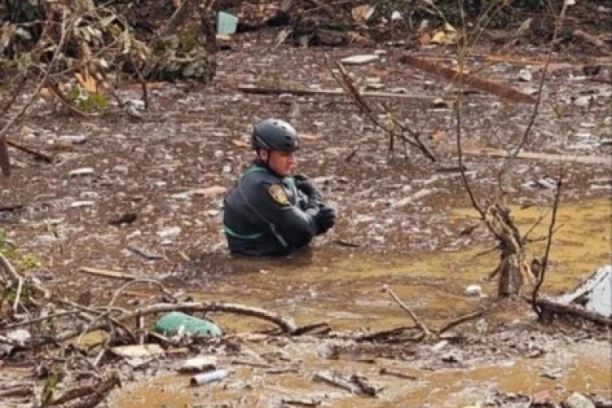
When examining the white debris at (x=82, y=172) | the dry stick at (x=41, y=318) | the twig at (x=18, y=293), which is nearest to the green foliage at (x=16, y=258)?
the twig at (x=18, y=293)

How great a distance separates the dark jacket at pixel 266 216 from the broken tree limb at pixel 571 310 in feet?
6.70

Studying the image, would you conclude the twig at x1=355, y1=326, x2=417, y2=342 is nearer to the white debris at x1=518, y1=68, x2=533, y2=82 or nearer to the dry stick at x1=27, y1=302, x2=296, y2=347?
the dry stick at x1=27, y1=302, x2=296, y2=347

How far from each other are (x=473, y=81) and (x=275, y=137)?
5498 mm

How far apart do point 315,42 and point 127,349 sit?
10264mm

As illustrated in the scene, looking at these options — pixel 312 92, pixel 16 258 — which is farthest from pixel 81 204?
pixel 312 92

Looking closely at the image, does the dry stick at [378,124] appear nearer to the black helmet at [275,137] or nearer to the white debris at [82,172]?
the white debris at [82,172]

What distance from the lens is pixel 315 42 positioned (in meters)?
14.5

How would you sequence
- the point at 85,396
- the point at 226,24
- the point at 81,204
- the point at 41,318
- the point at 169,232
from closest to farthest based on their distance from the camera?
the point at 85,396 < the point at 41,318 < the point at 169,232 < the point at 81,204 < the point at 226,24

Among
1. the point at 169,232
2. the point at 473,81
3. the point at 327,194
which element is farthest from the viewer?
the point at 473,81

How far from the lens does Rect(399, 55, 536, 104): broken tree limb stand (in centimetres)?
1123

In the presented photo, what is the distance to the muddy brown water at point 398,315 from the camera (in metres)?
4.09

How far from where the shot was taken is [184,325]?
5070mm

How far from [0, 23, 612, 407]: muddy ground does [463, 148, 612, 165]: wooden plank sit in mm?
71

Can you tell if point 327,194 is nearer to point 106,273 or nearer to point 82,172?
point 82,172
